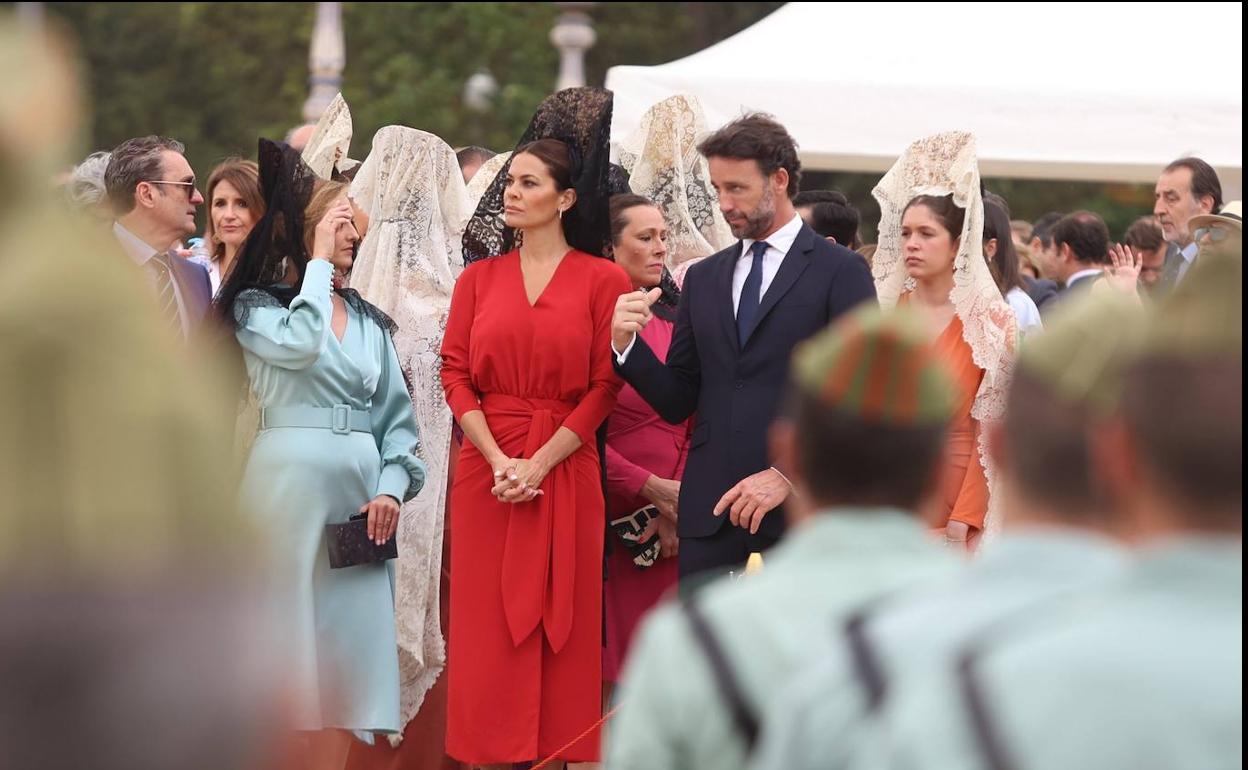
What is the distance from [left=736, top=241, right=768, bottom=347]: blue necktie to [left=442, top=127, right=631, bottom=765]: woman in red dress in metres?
0.60

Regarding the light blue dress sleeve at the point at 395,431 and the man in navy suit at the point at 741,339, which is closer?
the man in navy suit at the point at 741,339

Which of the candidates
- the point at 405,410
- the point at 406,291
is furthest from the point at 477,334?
the point at 406,291

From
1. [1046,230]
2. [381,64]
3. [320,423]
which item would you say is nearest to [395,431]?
[320,423]

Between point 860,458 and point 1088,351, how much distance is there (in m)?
0.37

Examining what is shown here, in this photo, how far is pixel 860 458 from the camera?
2404 millimetres

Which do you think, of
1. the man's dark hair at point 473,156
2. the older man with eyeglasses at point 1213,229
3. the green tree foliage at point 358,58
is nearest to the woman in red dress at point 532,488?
the older man with eyeglasses at point 1213,229

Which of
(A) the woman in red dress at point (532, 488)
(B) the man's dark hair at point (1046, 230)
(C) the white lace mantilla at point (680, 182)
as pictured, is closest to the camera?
(A) the woman in red dress at point (532, 488)

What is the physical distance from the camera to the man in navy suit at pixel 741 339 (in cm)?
550

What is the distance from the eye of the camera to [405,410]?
6102 mm

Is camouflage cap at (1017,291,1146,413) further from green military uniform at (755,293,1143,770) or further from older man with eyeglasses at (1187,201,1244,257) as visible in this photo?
older man with eyeglasses at (1187,201,1244,257)

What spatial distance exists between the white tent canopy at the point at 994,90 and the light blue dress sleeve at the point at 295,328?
5146mm

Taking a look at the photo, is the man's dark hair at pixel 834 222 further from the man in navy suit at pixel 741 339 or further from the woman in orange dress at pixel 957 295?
the man in navy suit at pixel 741 339

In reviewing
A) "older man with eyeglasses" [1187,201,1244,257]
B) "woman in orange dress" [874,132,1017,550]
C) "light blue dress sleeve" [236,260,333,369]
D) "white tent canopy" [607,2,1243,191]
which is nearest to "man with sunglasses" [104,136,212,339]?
"light blue dress sleeve" [236,260,333,369]

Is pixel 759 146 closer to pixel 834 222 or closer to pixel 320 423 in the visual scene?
pixel 320 423
